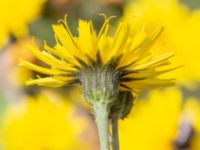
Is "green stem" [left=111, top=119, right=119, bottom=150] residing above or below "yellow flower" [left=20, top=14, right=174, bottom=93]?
below

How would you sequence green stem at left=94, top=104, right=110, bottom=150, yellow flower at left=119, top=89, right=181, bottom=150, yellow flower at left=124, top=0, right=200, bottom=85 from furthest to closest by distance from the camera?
yellow flower at left=124, top=0, right=200, bottom=85 → yellow flower at left=119, top=89, right=181, bottom=150 → green stem at left=94, top=104, right=110, bottom=150

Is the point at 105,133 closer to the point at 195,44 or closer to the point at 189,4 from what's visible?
the point at 195,44

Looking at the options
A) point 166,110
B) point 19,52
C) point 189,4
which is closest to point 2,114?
point 19,52

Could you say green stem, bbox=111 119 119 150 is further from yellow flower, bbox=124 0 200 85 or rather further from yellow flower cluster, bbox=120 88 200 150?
yellow flower, bbox=124 0 200 85

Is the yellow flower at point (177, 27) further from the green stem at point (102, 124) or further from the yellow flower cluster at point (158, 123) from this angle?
the green stem at point (102, 124)

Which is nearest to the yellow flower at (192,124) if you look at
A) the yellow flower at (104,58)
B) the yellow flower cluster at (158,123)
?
the yellow flower cluster at (158,123)

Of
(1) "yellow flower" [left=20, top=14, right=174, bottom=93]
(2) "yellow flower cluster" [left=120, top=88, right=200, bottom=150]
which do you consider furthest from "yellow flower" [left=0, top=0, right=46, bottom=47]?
(1) "yellow flower" [left=20, top=14, right=174, bottom=93]

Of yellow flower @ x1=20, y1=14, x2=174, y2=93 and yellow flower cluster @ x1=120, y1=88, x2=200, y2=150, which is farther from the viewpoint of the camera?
yellow flower cluster @ x1=120, y1=88, x2=200, y2=150
